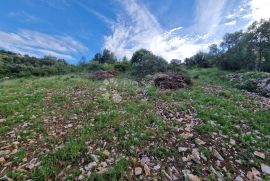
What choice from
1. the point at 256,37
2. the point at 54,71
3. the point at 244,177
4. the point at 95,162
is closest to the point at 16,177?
the point at 95,162

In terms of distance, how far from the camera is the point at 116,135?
516 centimetres

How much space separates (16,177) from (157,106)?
5629 mm

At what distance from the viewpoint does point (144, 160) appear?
164 inches

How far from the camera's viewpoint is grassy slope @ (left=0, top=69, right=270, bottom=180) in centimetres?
391

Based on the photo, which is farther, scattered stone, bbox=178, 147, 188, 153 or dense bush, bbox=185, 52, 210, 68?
dense bush, bbox=185, 52, 210, 68

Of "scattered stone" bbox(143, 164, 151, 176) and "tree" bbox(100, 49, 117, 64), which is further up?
"tree" bbox(100, 49, 117, 64)

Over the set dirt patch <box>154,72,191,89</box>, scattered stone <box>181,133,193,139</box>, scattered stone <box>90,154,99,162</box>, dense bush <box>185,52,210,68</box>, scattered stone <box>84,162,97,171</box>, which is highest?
dense bush <box>185,52,210,68</box>

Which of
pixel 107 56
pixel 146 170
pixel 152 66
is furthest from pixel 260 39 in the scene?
pixel 107 56

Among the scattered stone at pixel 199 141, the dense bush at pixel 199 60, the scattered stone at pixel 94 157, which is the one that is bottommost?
the scattered stone at pixel 94 157

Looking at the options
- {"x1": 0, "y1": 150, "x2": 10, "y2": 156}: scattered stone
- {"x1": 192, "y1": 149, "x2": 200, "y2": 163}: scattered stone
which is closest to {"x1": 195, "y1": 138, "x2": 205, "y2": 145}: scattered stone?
{"x1": 192, "y1": 149, "x2": 200, "y2": 163}: scattered stone

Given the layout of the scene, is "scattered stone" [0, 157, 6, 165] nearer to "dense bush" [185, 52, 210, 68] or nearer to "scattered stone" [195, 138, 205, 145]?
"scattered stone" [195, 138, 205, 145]

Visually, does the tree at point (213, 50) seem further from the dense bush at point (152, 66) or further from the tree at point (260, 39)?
the dense bush at point (152, 66)

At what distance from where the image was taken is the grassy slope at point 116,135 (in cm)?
391

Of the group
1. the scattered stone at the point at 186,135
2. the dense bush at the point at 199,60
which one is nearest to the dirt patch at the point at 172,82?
the scattered stone at the point at 186,135
